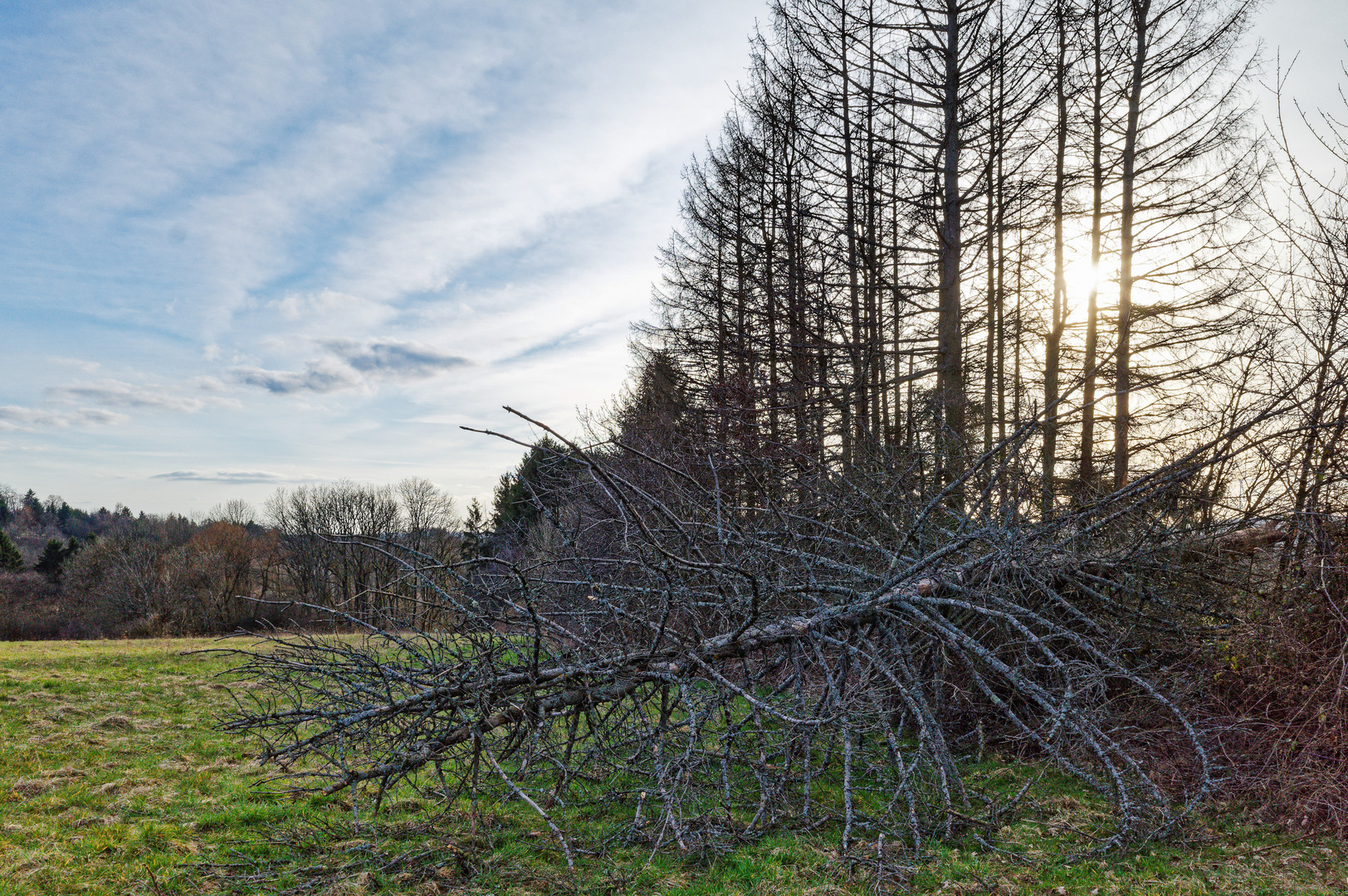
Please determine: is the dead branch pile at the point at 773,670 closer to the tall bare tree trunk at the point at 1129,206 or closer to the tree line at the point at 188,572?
the tall bare tree trunk at the point at 1129,206

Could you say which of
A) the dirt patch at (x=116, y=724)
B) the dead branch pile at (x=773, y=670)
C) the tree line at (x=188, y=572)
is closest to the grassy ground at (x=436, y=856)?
the dead branch pile at (x=773, y=670)

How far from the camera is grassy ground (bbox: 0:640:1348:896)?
3.76 m

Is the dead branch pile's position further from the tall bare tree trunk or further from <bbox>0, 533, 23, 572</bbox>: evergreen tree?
<bbox>0, 533, 23, 572</bbox>: evergreen tree

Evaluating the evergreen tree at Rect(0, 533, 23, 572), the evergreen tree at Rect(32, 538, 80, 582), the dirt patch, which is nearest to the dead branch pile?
the dirt patch

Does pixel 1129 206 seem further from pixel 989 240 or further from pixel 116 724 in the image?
pixel 116 724

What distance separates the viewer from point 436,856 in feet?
13.7

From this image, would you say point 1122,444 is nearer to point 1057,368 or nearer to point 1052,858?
point 1057,368

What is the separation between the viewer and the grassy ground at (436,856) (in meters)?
3.76

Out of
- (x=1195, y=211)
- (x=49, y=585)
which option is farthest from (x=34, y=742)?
(x=49, y=585)

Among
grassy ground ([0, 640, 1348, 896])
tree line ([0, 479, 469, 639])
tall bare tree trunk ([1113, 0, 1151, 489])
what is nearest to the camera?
grassy ground ([0, 640, 1348, 896])

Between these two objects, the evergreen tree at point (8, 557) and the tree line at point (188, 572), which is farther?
the evergreen tree at point (8, 557)

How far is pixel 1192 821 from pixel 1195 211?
1139cm

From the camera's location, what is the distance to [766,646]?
4844 mm

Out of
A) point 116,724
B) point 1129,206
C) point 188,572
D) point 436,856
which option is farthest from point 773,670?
point 188,572
